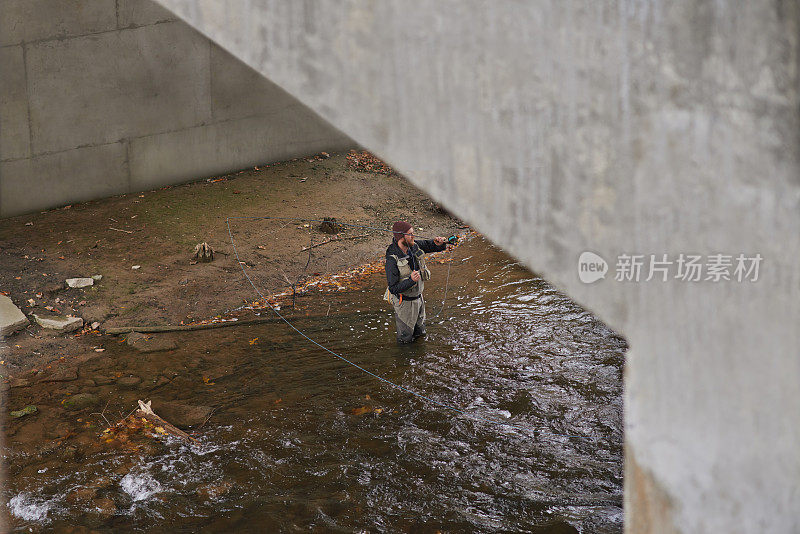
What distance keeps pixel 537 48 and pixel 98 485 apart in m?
5.20

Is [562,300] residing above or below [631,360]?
below

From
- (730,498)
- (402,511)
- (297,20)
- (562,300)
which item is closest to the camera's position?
(730,498)

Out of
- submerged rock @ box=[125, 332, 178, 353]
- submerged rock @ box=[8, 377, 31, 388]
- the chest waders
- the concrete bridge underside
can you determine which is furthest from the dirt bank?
the concrete bridge underside

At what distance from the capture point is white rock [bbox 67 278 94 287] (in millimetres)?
9727

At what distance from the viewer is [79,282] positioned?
9766 millimetres

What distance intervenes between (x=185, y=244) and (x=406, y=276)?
415 centimetres

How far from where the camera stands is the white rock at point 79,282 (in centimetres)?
973

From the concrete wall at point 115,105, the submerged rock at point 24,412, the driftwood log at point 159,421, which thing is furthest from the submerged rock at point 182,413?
the concrete wall at point 115,105

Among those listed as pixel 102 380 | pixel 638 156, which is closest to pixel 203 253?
pixel 102 380

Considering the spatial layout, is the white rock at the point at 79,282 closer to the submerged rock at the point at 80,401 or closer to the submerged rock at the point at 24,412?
the submerged rock at the point at 80,401

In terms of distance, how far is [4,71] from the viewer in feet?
35.5

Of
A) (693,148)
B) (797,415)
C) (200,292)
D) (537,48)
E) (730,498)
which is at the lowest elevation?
(200,292)

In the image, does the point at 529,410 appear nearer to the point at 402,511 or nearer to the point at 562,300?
the point at 402,511

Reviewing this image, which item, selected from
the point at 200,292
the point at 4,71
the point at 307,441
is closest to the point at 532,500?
the point at 307,441
